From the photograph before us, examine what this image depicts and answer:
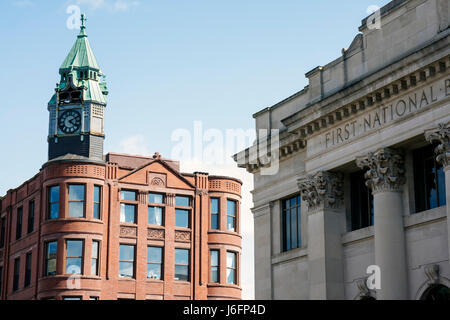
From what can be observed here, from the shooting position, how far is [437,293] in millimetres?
31484

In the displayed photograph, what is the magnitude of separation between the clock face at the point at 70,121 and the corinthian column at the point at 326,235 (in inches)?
1585

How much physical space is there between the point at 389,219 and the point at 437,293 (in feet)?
10.4

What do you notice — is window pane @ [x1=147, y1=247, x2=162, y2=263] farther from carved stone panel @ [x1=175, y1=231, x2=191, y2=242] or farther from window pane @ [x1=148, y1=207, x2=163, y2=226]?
window pane @ [x1=148, y1=207, x2=163, y2=226]

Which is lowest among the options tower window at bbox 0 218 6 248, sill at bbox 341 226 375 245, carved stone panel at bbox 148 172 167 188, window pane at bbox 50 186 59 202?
sill at bbox 341 226 375 245

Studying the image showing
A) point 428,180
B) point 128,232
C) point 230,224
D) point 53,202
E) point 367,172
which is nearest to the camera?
point 428,180

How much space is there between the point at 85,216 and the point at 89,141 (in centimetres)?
A: 1009

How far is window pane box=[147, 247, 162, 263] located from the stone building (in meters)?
26.9

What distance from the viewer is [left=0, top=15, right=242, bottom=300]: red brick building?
6456cm

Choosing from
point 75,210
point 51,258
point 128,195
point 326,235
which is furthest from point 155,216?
point 326,235

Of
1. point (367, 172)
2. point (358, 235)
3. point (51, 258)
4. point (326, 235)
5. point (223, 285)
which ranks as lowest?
point (358, 235)

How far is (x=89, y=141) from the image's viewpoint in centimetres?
7325

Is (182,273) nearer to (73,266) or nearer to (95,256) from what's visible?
(95,256)

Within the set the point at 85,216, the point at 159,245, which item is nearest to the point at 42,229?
the point at 85,216

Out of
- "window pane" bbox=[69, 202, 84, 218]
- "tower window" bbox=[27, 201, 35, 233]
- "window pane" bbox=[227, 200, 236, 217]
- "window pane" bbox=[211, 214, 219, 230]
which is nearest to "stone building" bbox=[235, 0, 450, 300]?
"window pane" bbox=[69, 202, 84, 218]
